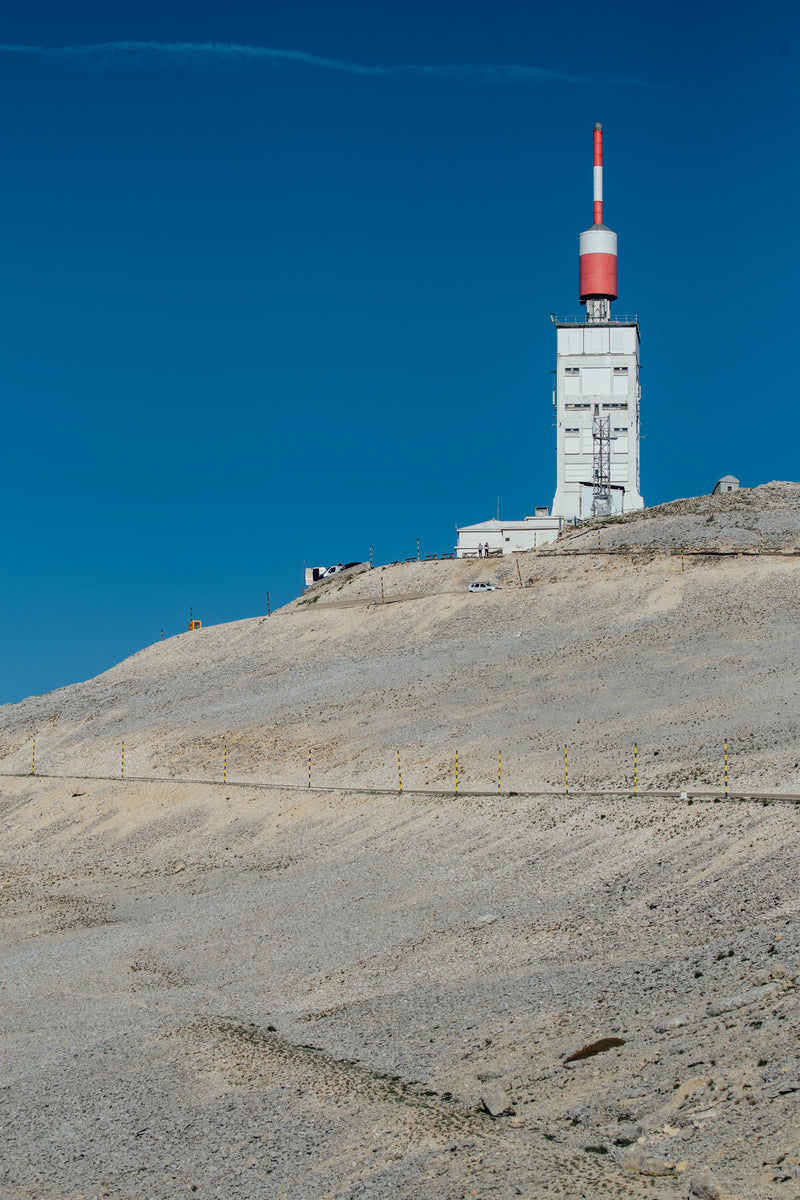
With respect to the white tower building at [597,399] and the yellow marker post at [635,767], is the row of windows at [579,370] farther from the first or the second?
the yellow marker post at [635,767]

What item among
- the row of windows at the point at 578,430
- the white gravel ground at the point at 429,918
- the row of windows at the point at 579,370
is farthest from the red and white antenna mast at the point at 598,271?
the white gravel ground at the point at 429,918

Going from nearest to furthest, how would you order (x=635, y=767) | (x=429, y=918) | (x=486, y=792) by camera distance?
(x=429, y=918) < (x=635, y=767) < (x=486, y=792)

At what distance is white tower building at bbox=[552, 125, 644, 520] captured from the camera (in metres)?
83.6

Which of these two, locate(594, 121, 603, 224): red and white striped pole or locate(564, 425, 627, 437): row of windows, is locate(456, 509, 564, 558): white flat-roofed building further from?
locate(594, 121, 603, 224): red and white striped pole

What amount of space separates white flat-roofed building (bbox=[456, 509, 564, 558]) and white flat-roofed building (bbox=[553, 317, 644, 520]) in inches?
379

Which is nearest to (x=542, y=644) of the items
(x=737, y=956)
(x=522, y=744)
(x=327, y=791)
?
(x=522, y=744)

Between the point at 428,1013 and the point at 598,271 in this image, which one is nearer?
the point at 428,1013

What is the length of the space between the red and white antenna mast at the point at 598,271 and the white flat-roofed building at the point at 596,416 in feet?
6.68

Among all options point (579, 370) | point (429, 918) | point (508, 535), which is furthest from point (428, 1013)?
point (579, 370)

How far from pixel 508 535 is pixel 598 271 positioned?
27.5m

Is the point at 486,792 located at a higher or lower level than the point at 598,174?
lower

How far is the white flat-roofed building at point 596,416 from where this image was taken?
83.6 m

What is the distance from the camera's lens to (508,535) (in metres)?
72.3

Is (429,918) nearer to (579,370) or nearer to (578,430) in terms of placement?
(578,430)
